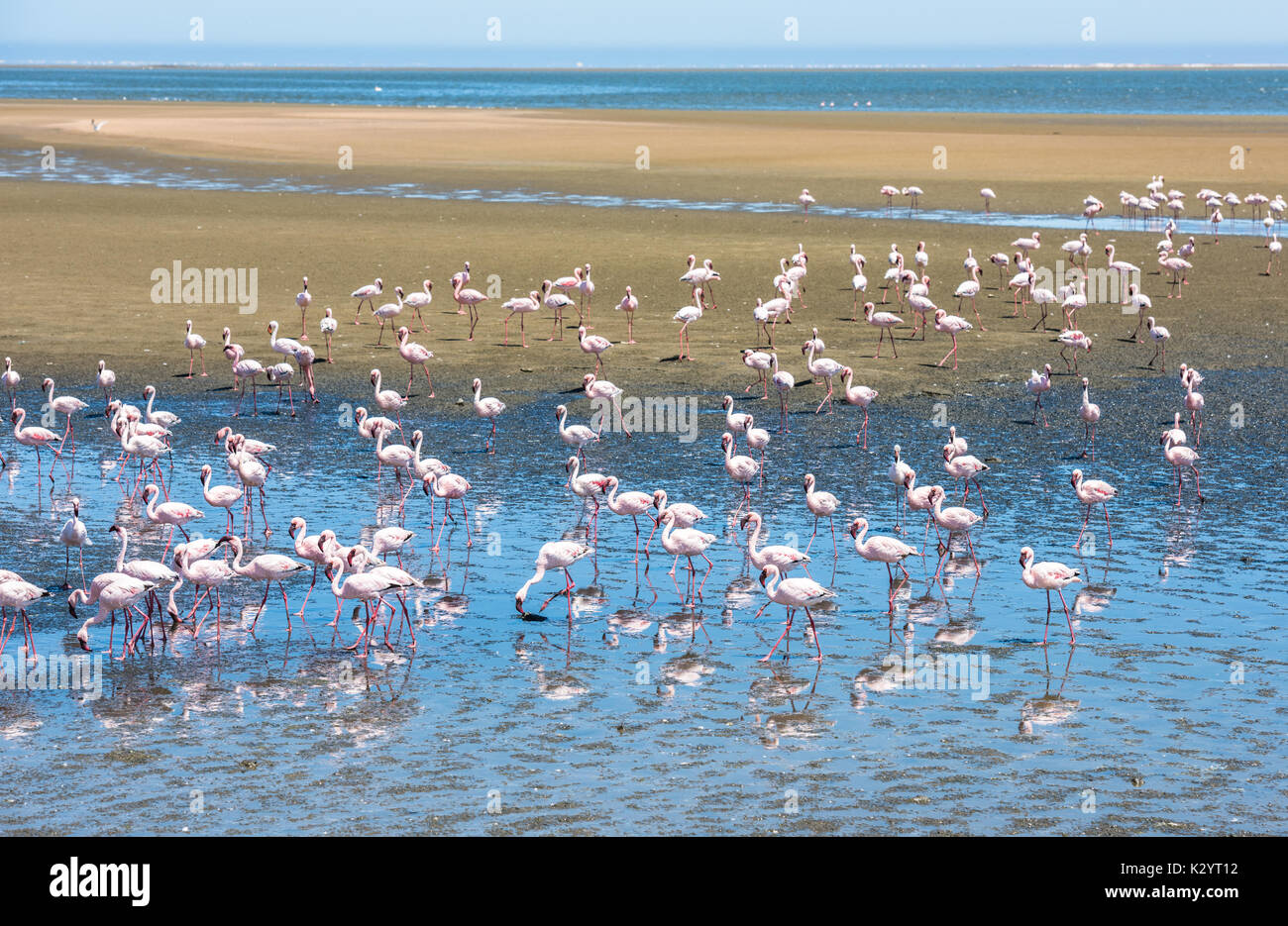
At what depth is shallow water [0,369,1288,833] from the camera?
10.3 m

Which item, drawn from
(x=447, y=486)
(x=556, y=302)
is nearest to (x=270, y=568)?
(x=447, y=486)

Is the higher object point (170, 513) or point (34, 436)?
point (34, 436)

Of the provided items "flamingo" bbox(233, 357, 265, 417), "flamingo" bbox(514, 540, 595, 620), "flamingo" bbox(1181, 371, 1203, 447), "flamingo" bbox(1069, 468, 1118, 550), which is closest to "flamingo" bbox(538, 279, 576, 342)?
"flamingo" bbox(233, 357, 265, 417)

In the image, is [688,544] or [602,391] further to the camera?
[602,391]

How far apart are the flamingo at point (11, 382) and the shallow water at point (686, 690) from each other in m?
3.07

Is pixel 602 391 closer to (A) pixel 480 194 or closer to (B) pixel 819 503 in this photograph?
(B) pixel 819 503

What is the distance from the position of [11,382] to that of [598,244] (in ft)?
67.2

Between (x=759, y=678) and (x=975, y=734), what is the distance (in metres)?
2.08

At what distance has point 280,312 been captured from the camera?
30.4 metres

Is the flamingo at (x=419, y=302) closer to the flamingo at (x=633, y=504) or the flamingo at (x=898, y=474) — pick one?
the flamingo at (x=633, y=504)

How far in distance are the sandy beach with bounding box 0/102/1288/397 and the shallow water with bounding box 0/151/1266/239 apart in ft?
4.46

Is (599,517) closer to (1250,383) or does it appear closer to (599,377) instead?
(599,377)

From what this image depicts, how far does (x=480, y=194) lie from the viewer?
52719 millimetres

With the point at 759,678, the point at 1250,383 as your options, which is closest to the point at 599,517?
the point at 759,678
